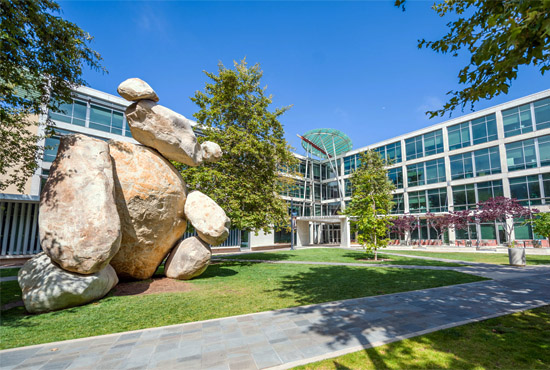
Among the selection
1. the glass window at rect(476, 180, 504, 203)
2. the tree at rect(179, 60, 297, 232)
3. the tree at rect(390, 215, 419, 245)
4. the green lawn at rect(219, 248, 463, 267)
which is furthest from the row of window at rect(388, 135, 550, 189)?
the tree at rect(179, 60, 297, 232)

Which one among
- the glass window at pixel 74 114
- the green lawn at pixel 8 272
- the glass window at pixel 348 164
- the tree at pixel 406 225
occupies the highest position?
the glass window at pixel 348 164

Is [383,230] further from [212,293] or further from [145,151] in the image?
[145,151]

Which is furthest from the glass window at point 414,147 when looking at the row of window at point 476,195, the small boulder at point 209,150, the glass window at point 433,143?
the small boulder at point 209,150

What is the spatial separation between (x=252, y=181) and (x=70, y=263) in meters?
9.03

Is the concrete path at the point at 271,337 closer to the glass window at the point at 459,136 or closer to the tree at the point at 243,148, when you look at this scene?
the tree at the point at 243,148

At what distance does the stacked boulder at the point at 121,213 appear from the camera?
581 centimetres

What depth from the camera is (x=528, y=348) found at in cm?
397

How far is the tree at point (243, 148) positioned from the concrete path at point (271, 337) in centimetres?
747

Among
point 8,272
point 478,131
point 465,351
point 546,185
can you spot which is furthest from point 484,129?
point 8,272

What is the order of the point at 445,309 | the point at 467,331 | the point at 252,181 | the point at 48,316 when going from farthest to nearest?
the point at 252,181, the point at 445,309, the point at 48,316, the point at 467,331

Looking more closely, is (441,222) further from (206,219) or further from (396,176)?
(206,219)

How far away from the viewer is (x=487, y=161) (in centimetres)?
3067

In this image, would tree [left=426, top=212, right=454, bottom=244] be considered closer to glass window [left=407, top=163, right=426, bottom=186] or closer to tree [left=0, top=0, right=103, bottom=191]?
glass window [left=407, top=163, right=426, bottom=186]

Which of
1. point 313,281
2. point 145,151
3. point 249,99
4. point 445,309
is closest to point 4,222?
point 145,151
